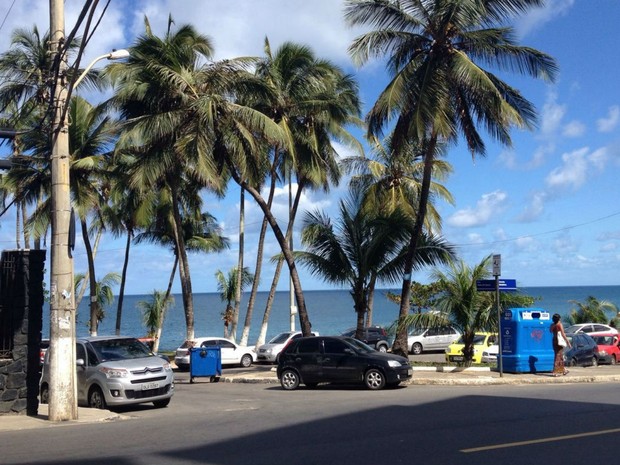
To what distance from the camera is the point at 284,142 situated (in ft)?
86.7

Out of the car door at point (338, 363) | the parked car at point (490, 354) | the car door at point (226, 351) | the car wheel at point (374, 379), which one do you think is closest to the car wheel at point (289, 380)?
the car door at point (338, 363)

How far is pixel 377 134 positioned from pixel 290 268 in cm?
613

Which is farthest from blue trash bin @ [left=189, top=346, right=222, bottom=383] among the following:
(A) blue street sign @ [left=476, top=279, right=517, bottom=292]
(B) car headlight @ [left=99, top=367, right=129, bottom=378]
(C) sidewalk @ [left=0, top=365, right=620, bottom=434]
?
(A) blue street sign @ [left=476, top=279, right=517, bottom=292]

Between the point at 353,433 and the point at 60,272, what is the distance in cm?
650

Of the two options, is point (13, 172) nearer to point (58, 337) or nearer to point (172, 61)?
point (172, 61)

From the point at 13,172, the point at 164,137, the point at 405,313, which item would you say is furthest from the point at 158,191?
the point at 405,313

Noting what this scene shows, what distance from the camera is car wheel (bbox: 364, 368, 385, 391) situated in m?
19.7

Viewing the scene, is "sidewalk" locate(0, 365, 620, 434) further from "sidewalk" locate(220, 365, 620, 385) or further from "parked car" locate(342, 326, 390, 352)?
"parked car" locate(342, 326, 390, 352)

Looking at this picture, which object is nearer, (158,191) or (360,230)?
(360,230)

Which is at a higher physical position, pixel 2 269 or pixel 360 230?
pixel 360 230

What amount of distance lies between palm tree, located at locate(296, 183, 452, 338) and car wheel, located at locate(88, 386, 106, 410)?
39.5ft

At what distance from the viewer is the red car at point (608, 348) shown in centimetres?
3023

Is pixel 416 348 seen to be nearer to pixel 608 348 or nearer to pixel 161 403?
pixel 608 348

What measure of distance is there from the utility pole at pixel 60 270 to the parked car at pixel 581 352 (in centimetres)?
1861
